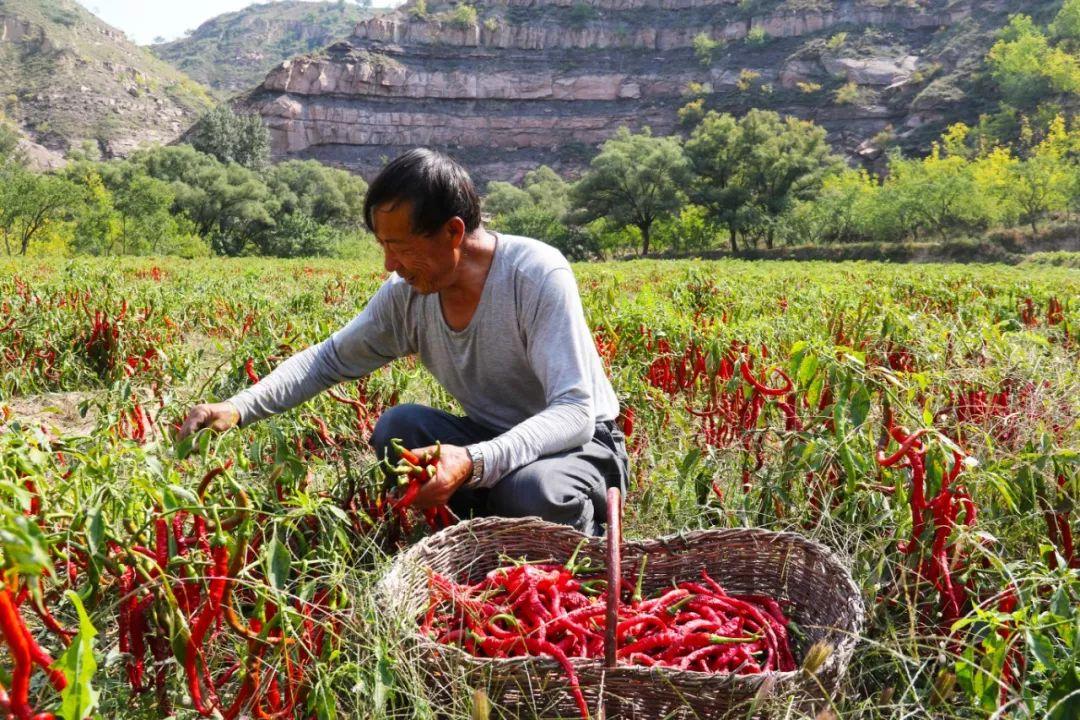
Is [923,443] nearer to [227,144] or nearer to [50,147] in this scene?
[227,144]

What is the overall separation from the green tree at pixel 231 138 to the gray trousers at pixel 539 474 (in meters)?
55.1

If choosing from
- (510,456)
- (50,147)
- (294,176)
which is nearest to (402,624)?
(510,456)

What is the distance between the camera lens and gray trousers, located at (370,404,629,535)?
2.25 meters

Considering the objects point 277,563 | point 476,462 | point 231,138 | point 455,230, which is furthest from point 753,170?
point 277,563

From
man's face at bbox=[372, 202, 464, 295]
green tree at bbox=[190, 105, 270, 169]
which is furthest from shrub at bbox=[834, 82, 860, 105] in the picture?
man's face at bbox=[372, 202, 464, 295]

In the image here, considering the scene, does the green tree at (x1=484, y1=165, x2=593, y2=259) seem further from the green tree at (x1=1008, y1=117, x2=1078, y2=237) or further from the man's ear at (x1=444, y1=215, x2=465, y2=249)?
the man's ear at (x1=444, y1=215, x2=465, y2=249)

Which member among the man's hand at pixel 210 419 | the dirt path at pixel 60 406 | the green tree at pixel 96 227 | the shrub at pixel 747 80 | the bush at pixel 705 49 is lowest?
the green tree at pixel 96 227

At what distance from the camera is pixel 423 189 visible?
7.10 ft

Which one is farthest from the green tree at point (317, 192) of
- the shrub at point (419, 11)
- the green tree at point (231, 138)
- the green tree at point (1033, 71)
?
the green tree at point (1033, 71)

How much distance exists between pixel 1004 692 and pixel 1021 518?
1.86 ft

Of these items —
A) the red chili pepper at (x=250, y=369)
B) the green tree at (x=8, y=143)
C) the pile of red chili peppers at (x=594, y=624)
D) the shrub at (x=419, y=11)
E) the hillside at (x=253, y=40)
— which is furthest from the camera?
the hillside at (x=253, y=40)

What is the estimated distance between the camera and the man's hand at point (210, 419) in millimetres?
2094

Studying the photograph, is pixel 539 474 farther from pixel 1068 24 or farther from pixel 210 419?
pixel 1068 24

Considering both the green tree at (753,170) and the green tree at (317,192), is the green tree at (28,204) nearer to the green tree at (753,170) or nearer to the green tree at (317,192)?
the green tree at (317,192)
